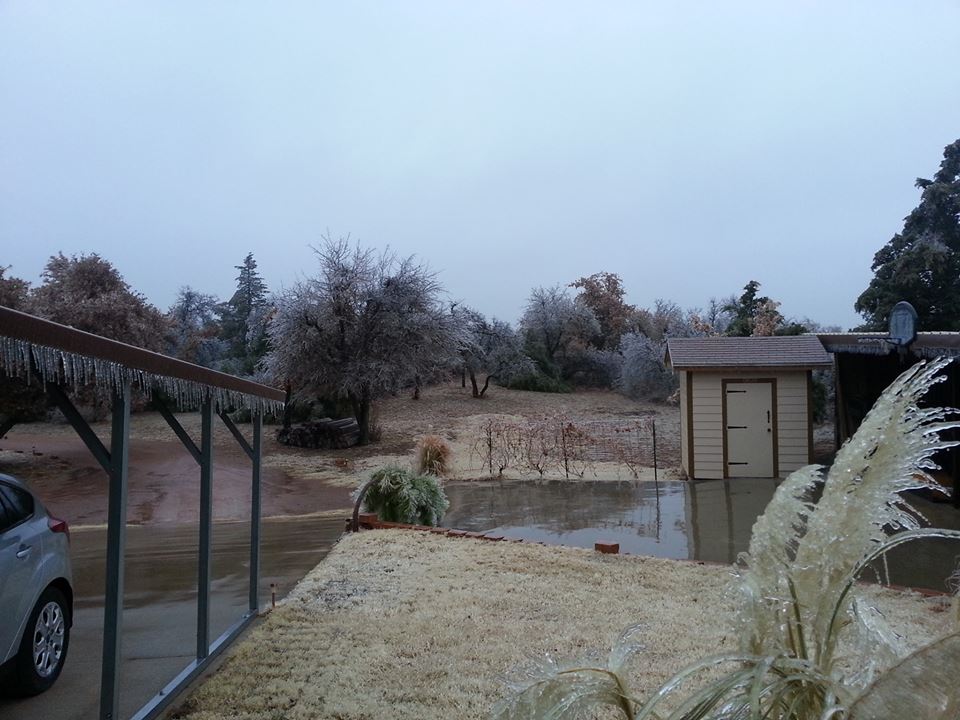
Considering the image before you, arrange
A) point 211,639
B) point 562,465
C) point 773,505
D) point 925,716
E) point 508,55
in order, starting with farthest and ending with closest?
point 562,465
point 508,55
point 211,639
point 773,505
point 925,716

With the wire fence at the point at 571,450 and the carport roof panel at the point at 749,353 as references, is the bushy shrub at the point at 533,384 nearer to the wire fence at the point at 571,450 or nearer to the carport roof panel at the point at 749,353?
the wire fence at the point at 571,450

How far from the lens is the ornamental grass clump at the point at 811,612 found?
1.32m

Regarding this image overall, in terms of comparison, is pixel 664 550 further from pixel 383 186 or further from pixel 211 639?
pixel 383 186

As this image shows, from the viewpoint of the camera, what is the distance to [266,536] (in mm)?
9656

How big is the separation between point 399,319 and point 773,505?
17694 mm

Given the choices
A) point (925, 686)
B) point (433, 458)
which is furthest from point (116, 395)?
point (433, 458)

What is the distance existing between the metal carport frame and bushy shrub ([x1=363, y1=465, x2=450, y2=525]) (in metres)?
4.25

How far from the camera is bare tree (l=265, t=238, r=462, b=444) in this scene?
60.6 ft

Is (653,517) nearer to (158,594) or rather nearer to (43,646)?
(158,594)

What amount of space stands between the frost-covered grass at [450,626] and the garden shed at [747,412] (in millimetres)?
6462

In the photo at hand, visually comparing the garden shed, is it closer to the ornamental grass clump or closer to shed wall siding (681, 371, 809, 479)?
shed wall siding (681, 371, 809, 479)

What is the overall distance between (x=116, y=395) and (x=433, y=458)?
32.3 feet

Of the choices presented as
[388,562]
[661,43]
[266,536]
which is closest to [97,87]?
[266,536]

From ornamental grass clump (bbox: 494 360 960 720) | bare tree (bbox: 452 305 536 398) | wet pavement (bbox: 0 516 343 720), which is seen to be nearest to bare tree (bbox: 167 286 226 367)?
bare tree (bbox: 452 305 536 398)
